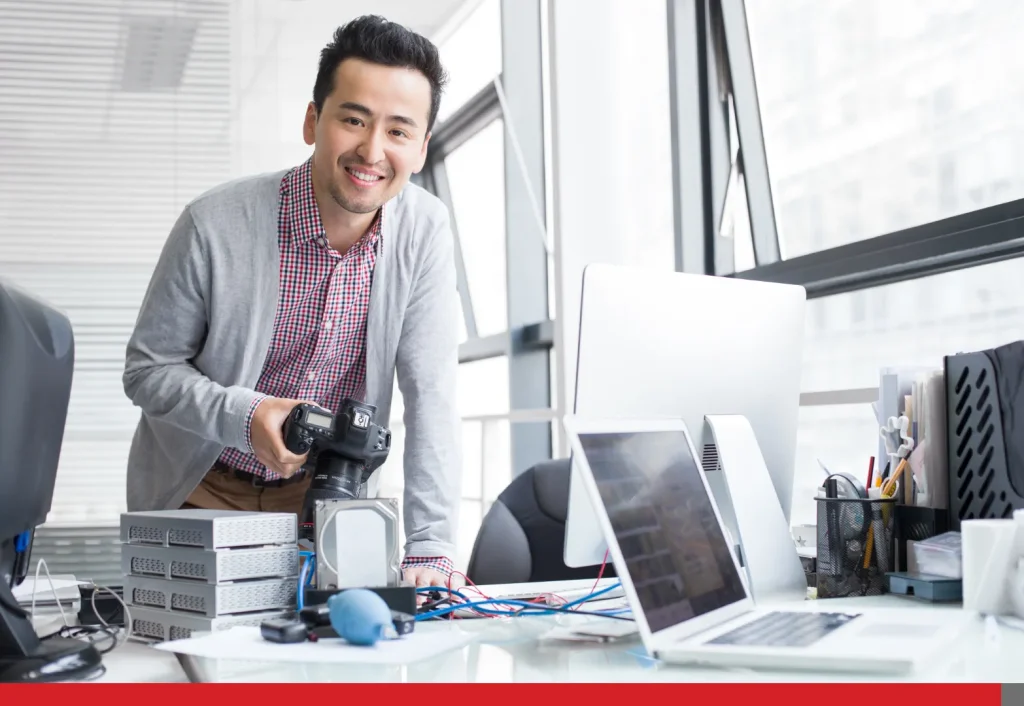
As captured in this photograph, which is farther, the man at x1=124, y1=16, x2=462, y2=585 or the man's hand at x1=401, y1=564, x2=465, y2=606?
the man at x1=124, y1=16, x2=462, y2=585

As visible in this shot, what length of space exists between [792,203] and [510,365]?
4.26ft

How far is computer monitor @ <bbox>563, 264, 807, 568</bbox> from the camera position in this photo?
4.15 ft

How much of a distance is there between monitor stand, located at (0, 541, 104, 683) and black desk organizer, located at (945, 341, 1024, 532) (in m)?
1.17

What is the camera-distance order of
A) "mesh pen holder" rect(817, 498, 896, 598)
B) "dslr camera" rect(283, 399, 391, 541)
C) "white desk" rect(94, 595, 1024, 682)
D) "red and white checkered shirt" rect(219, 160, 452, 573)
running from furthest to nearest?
"red and white checkered shirt" rect(219, 160, 452, 573) → "mesh pen holder" rect(817, 498, 896, 598) → "dslr camera" rect(283, 399, 391, 541) → "white desk" rect(94, 595, 1024, 682)

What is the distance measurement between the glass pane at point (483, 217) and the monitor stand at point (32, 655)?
3349 mm

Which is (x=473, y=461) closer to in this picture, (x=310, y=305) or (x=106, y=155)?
(x=106, y=155)

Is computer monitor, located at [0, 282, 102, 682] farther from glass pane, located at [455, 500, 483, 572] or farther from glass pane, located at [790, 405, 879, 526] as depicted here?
glass pane, located at [455, 500, 483, 572]

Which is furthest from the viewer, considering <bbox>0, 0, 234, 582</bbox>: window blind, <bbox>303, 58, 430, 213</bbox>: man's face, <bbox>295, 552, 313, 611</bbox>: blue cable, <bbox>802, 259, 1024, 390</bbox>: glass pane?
<bbox>0, 0, 234, 582</bbox>: window blind

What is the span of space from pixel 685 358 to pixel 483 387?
10.7ft

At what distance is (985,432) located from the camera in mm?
1407

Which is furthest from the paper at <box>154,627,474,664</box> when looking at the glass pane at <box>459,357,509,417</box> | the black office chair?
the glass pane at <box>459,357,509,417</box>

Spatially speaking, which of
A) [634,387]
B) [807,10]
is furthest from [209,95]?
[634,387]

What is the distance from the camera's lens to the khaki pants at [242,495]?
1.95m

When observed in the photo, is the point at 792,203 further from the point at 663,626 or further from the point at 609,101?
the point at 663,626
